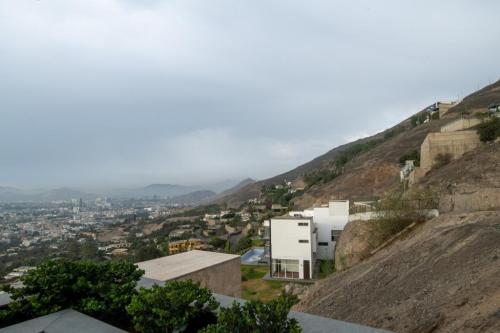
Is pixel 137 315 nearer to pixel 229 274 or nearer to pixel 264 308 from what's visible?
pixel 264 308

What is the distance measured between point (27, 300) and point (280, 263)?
73.4 ft

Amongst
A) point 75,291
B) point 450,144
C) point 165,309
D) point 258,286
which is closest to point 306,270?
point 258,286

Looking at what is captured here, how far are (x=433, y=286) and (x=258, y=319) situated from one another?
854cm

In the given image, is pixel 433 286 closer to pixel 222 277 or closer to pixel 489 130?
pixel 222 277

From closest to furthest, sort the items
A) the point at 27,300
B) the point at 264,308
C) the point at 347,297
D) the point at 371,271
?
the point at 264,308
the point at 27,300
the point at 347,297
the point at 371,271

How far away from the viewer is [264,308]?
4332 mm

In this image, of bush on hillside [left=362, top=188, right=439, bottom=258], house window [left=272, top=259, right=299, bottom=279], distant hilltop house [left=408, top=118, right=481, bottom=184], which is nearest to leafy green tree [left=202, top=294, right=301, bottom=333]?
bush on hillside [left=362, top=188, right=439, bottom=258]

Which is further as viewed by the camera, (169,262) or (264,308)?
(169,262)

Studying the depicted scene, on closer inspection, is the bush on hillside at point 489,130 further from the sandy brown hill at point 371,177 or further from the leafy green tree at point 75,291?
the leafy green tree at point 75,291

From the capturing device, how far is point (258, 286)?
976 inches

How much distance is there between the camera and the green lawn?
2208cm

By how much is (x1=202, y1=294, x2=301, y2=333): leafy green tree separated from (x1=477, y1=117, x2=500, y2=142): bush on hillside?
29.5 m

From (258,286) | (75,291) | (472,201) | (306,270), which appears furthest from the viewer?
(306,270)

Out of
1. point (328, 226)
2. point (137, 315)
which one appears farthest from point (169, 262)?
point (328, 226)
